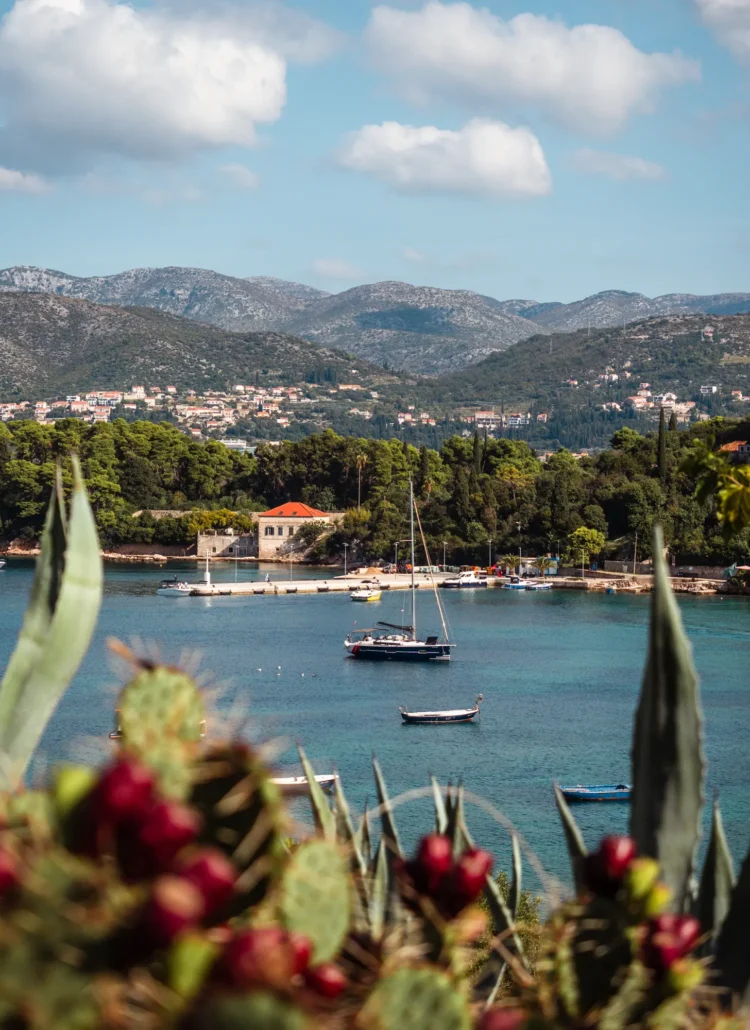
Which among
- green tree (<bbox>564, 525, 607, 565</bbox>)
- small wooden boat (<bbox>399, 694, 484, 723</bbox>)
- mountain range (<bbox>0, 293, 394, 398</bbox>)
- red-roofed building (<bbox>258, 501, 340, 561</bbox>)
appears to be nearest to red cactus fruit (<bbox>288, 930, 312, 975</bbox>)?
small wooden boat (<bbox>399, 694, 484, 723</bbox>)

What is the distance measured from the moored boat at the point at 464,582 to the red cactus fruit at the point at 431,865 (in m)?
50.3

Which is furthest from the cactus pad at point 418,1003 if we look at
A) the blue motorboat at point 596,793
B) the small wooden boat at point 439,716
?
the small wooden boat at point 439,716

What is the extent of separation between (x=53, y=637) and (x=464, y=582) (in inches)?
1972

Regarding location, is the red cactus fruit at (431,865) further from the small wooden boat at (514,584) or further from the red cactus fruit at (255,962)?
the small wooden boat at (514,584)

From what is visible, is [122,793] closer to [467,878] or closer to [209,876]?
[209,876]

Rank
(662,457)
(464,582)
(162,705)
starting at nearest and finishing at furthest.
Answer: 1. (162,705)
2. (464,582)
3. (662,457)

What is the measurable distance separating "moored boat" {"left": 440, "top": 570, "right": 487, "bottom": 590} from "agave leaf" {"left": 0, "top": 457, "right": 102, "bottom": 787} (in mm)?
49557

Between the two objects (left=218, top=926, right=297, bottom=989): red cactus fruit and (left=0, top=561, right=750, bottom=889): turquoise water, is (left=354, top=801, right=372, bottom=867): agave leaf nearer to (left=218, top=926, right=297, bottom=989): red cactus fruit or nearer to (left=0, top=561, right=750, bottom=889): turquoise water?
(left=218, top=926, right=297, bottom=989): red cactus fruit

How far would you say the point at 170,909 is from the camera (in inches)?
49.8

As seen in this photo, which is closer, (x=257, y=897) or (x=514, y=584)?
(x=257, y=897)

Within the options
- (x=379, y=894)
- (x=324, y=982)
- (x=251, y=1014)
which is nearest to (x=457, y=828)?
(x=379, y=894)

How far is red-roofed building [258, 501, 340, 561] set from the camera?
6288 centimetres

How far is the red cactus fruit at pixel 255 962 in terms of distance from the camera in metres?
1.24

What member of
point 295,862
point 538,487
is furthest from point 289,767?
point 538,487
